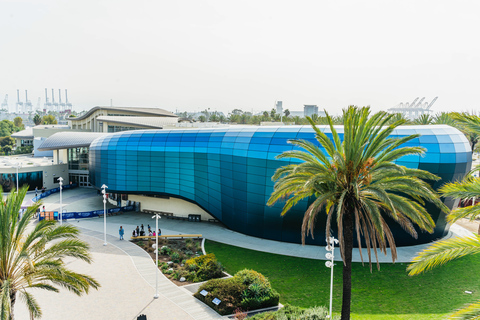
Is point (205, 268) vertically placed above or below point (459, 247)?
below

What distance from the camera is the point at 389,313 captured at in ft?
65.3

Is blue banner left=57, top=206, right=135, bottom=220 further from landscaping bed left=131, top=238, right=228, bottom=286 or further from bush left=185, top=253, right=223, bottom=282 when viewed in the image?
bush left=185, top=253, right=223, bottom=282

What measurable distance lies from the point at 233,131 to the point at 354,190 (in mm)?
24525

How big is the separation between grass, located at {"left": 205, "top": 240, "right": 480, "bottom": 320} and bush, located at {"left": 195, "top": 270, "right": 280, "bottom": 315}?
1.55m

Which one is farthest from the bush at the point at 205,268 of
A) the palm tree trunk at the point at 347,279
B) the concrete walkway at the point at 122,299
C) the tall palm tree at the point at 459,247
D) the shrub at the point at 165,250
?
the tall palm tree at the point at 459,247

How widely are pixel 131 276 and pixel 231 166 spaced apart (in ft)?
50.7

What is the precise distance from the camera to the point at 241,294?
21156 mm

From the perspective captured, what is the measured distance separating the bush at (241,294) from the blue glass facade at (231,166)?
11.4 metres

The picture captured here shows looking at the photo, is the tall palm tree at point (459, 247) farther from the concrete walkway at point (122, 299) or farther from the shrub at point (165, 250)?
the shrub at point (165, 250)

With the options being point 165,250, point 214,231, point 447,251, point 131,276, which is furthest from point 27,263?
point 214,231

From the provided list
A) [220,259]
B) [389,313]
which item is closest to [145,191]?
[220,259]

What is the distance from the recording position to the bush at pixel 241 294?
20577 millimetres

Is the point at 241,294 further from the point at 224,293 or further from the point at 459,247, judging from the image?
the point at 459,247

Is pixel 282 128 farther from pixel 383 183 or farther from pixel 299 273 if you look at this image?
pixel 383 183
